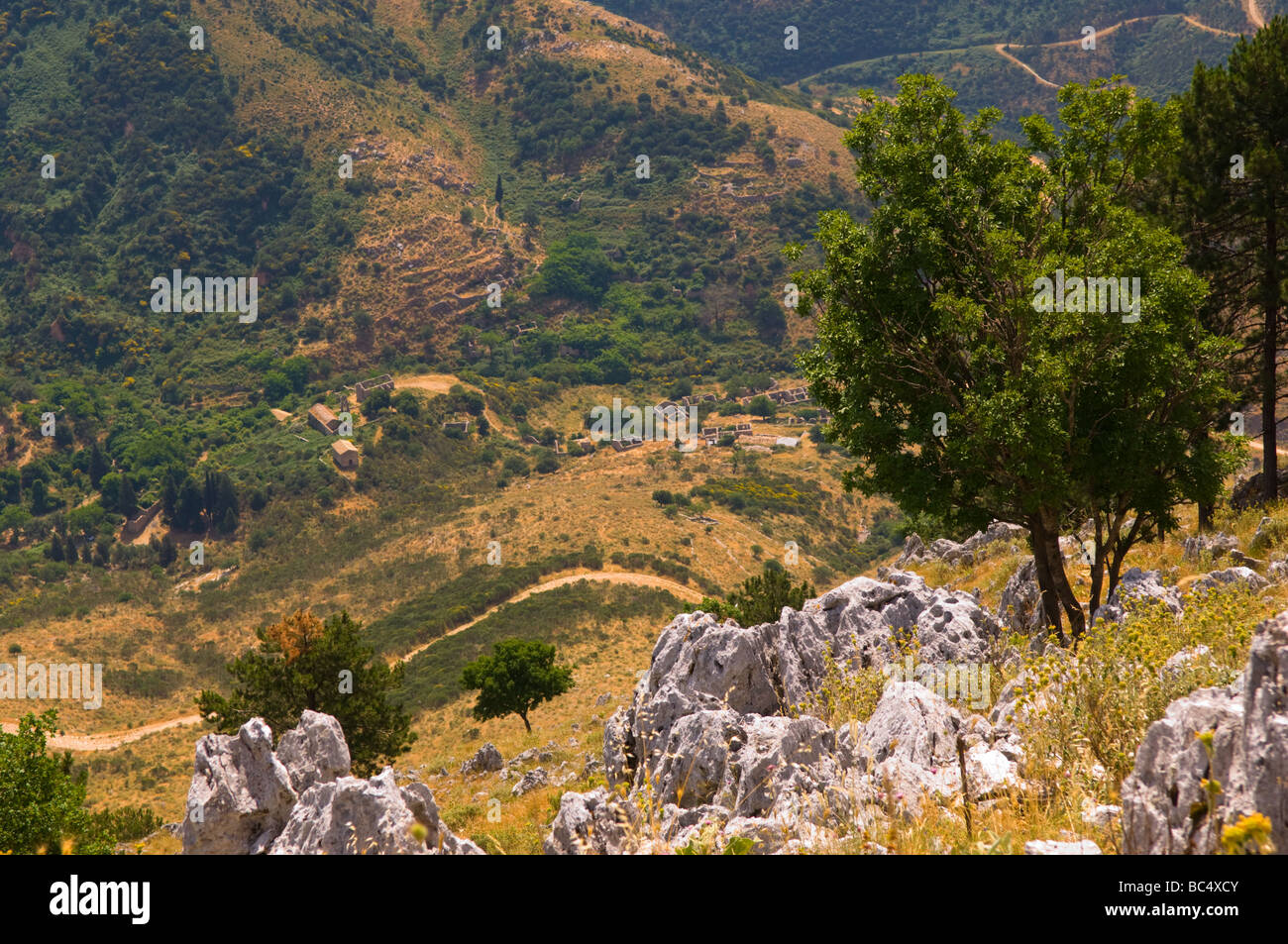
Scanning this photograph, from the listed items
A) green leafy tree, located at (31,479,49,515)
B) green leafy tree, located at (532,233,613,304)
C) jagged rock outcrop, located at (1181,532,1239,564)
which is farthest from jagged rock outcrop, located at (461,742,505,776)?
green leafy tree, located at (532,233,613,304)

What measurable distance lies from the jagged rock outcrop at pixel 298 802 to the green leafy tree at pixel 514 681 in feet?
102

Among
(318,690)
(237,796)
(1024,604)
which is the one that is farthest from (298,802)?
(318,690)

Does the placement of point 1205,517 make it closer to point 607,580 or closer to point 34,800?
point 34,800

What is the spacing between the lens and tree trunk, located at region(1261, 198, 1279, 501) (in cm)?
2502

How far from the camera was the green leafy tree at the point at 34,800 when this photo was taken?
17.3 meters

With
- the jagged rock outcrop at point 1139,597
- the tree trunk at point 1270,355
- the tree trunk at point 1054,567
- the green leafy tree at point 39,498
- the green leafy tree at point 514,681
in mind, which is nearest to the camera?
the jagged rock outcrop at point 1139,597

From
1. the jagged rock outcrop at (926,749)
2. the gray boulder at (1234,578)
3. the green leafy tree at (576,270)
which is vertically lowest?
the jagged rock outcrop at (926,749)

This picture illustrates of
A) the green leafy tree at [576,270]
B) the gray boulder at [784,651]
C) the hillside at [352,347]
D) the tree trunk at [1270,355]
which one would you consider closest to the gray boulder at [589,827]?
the gray boulder at [784,651]

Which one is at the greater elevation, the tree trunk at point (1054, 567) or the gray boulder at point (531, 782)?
the tree trunk at point (1054, 567)

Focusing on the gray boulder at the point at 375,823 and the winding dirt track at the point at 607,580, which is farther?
the winding dirt track at the point at 607,580

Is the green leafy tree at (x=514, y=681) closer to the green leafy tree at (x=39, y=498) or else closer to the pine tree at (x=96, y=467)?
the green leafy tree at (x=39, y=498)

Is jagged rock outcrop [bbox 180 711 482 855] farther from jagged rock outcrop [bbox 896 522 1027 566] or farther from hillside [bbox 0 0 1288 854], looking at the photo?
jagged rock outcrop [bbox 896 522 1027 566]
